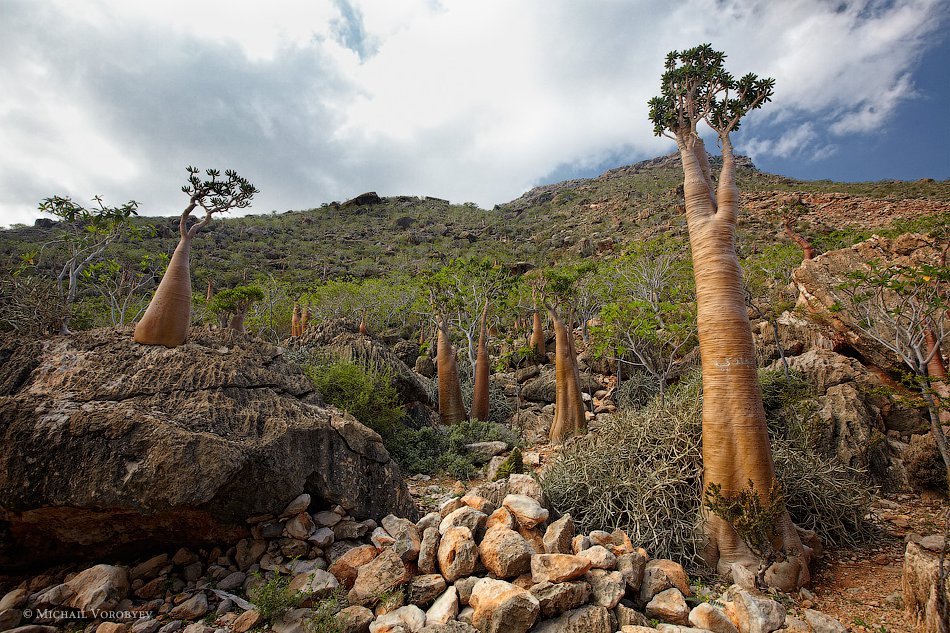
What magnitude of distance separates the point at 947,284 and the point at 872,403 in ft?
7.61

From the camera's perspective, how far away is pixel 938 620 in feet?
8.25

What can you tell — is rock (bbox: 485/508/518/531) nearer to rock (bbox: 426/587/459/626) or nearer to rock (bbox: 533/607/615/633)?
rock (bbox: 426/587/459/626)

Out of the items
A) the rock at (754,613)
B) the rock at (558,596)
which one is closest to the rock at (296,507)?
the rock at (558,596)

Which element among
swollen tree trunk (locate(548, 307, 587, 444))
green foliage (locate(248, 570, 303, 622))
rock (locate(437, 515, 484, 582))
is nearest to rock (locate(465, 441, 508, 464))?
swollen tree trunk (locate(548, 307, 587, 444))

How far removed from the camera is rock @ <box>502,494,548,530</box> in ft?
12.5

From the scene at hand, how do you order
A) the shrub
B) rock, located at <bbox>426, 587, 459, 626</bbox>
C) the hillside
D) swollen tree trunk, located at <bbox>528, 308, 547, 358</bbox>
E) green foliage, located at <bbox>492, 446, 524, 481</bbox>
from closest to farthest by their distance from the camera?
rock, located at <bbox>426, 587, 459, 626</bbox>
the shrub
green foliage, located at <bbox>492, 446, 524, 481</bbox>
swollen tree trunk, located at <bbox>528, 308, 547, 358</bbox>
the hillside

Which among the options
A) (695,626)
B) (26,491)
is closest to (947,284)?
(695,626)

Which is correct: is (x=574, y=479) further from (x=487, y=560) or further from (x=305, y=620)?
(x=305, y=620)

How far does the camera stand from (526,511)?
12.7ft

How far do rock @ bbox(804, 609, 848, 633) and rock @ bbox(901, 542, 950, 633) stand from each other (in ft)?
1.59

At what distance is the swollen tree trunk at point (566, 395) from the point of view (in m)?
8.70

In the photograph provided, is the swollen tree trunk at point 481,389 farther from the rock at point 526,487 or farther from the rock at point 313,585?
the rock at point 313,585

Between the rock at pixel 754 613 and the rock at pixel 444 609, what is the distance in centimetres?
209

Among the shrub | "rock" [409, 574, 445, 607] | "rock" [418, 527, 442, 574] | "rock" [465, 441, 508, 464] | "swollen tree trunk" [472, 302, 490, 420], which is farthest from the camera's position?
"swollen tree trunk" [472, 302, 490, 420]
